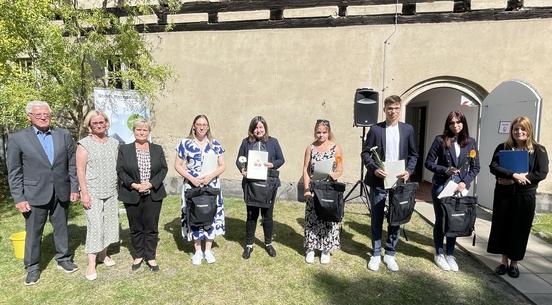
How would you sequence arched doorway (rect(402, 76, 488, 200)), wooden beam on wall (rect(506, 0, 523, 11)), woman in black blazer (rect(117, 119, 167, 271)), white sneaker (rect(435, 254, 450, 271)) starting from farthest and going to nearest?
arched doorway (rect(402, 76, 488, 200)), wooden beam on wall (rect(506, 0, 523, 11)), white sneaker (rect(435, 254, 450, 271)), woman in black blazer (rect(117, 119, 167, 271))

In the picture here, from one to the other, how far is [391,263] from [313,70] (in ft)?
13.8

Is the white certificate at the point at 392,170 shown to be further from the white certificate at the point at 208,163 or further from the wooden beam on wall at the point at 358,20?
the wooden beam on wall at the point at 358,20

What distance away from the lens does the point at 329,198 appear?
11.7 feet

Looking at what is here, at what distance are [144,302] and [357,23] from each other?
5.83 meters

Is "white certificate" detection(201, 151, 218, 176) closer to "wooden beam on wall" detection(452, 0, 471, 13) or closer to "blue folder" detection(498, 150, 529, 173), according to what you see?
"blue folder" detection(498, 150, 529, 173)

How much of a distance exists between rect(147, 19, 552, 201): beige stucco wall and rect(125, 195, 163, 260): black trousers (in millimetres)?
3740

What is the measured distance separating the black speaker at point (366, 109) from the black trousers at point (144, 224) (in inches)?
148

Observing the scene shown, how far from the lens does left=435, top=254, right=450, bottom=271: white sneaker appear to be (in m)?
3.72

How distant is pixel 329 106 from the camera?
267 inches

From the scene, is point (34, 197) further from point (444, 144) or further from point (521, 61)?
point (521, 61)

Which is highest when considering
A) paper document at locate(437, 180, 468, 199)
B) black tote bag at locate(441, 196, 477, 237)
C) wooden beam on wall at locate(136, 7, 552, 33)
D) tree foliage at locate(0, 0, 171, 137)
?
wooden beam on wall at locate(136, 7, 552, 33)

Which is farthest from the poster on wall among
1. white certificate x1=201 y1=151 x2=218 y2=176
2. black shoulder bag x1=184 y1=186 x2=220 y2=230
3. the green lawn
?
black shoulder bag x1=184 y1=186 x2=220 y2=230

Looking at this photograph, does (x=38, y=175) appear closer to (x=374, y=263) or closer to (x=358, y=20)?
(x=374, y=263)

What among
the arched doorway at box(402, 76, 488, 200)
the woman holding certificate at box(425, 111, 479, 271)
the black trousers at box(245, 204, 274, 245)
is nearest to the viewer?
the woman holding certificate at box(425, 111, 479, 271)
